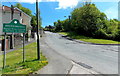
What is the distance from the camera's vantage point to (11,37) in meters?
13.5

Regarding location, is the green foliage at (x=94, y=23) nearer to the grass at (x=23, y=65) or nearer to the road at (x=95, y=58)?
the road at (x=95, y=58)

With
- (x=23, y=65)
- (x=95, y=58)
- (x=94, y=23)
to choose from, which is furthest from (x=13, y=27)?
(x=94, y=23)

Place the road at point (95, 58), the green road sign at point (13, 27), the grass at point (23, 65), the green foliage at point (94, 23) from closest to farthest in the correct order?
the grass at point (23, 65), the road at point (95, 58), the green road sign at point (13, 27), the green foliage at point (94, 23)

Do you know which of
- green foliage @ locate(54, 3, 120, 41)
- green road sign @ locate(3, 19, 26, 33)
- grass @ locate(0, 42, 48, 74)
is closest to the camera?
grass @ locate(0, 42, 48, 74)

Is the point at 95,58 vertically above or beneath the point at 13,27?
beneath

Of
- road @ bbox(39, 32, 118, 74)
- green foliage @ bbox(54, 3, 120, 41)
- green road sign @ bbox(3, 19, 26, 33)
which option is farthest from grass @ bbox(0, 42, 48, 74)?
green foliage @ bbox(54, 3, 120, 41)

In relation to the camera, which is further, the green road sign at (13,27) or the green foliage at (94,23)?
the green foliage at (94,23)

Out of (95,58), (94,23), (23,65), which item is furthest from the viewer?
(94,23)

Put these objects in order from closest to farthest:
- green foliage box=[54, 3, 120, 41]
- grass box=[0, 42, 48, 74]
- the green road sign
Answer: grass box=[0, 42, 48, 74], the green road sign, green foliage box=[54, 3, 120, 41]

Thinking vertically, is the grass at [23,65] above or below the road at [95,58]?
above

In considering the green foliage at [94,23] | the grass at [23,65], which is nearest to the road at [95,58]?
the grass at [23,65]

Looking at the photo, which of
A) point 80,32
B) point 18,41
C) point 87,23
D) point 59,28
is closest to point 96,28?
point 87,23

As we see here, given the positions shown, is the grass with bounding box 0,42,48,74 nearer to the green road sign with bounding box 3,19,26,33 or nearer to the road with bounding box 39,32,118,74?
the green road sign with bounding box 3,19,26,33

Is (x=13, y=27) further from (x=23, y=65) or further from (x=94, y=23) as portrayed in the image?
(x=94, y=23)
